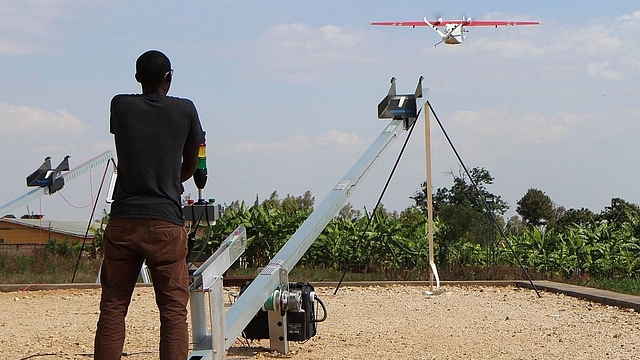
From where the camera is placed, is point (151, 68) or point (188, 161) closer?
point (151, 68)

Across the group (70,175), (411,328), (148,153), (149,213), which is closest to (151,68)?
(148,153)

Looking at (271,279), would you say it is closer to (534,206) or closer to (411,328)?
(411,328)

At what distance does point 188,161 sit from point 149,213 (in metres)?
0.39

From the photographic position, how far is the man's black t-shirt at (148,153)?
363 centimetres

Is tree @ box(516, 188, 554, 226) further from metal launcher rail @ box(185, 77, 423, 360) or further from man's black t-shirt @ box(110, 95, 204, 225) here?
man's black t-shirt @ box(110, 95, 204, 225)

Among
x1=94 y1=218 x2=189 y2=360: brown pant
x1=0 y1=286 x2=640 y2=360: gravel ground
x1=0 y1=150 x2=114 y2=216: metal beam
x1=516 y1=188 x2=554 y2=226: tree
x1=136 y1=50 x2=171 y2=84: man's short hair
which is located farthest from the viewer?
x1=516 y1=188 x2=554 y2=226: tree

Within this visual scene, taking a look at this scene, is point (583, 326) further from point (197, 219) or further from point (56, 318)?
point (56, 318)

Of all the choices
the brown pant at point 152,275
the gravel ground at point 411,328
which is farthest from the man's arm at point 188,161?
the gravel ground at point 411,328

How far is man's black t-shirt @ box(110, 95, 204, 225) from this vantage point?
3627mm

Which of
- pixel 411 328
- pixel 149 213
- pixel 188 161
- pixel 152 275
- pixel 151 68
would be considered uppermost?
pixel 151 68

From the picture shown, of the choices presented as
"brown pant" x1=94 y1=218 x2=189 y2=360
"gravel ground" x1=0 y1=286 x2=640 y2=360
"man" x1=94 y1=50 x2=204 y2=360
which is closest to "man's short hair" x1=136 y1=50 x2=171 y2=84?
"man" x1=94 y1=50 x2=204 y2=360

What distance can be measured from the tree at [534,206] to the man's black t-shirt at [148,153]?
118ft

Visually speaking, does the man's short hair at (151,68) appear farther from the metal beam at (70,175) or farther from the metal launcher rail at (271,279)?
the metal beam at (70,175)

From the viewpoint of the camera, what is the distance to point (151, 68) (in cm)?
376
